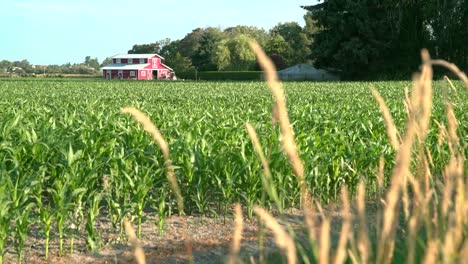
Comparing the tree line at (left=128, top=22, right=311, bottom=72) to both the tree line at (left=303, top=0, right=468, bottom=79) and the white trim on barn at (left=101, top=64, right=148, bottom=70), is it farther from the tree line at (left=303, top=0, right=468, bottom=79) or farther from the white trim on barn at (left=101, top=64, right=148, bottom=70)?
the tree line at (left=303, top=0, right=468, bottom=79)

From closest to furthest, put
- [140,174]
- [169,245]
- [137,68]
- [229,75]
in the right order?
[169,245] < [140,174] < [229,75] < [137,68]

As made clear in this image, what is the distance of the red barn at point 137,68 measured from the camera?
102062 millimetres

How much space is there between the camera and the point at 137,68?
101312 millimetres

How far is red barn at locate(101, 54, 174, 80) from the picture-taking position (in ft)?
335

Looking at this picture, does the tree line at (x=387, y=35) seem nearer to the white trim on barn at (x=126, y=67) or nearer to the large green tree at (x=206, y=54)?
the large green tree at (x=206, y=54)

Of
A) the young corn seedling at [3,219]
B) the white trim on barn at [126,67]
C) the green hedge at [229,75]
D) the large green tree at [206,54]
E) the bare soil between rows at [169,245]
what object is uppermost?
the large green tree at [206,54]

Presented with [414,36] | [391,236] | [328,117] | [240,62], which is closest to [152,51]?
[240,62]

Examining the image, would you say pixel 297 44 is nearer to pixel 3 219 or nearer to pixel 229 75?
pixel 229 75

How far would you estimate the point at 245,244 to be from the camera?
568cm

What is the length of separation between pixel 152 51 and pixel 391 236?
147089 mm

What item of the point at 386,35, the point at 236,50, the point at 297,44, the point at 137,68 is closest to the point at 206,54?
the point at 236,50

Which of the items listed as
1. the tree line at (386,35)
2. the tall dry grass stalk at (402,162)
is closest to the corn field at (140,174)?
the tall dry grass stalk at (402,162)

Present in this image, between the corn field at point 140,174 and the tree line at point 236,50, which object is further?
the tree line at point 236,50

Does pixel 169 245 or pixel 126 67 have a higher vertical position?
pixel 126 67
